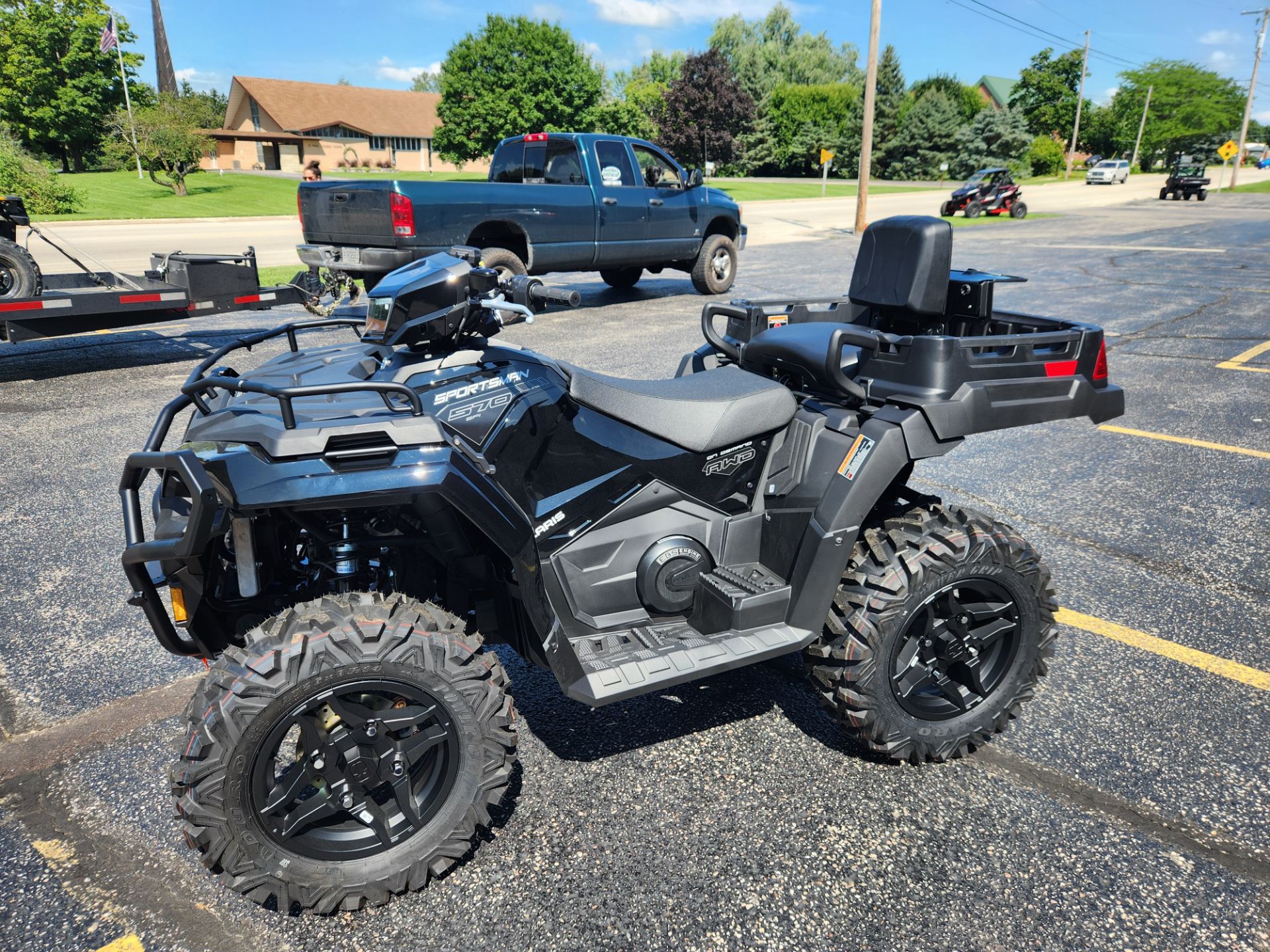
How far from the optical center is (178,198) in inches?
1277

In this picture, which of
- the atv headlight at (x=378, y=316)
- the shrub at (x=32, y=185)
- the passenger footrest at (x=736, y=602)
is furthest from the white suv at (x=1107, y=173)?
the atv headlight at (x=378, y=316)

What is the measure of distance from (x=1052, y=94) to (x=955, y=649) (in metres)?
93.9

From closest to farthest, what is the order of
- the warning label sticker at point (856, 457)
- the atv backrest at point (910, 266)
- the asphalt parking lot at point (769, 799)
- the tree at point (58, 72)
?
the asphalt parking lot at point (769, 799)
the warning label sticker at point (856, 457)
the atv backrest at point (910, 266)
the tree at point (58, 72)

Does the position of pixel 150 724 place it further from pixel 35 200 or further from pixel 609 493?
pixel 35 200

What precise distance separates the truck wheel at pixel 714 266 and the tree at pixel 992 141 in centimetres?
5155

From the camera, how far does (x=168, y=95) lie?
37438 millimetres

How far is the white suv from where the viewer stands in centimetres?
5309

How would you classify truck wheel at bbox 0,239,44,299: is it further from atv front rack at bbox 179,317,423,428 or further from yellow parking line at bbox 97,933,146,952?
yellow parking line at bbox 97,933,146,952

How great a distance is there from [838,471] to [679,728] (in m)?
1.08

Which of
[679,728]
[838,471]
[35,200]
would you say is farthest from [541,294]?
[35,200]

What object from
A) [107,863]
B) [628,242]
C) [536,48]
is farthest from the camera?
[536,48]

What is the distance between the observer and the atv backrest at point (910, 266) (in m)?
3.07

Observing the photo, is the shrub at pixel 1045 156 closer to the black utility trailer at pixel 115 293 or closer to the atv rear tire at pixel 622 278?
the atv rear tire at pixel 622 278

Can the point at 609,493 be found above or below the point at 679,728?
above
